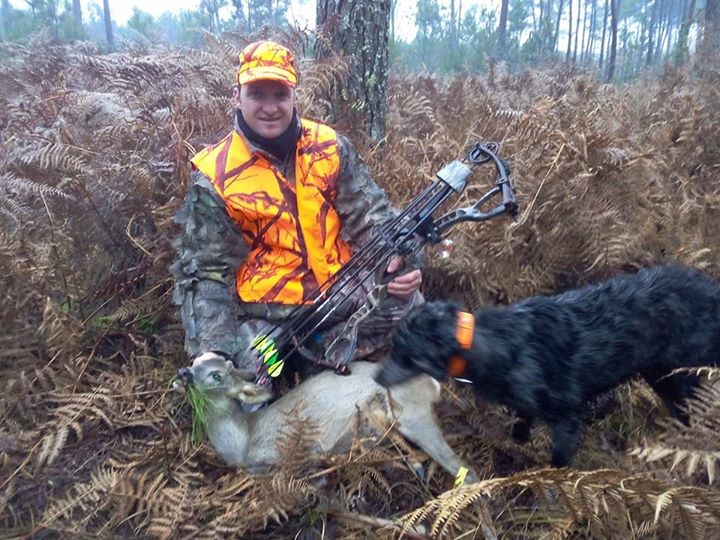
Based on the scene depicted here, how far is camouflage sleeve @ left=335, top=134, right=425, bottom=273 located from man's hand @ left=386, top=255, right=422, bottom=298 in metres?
0.24

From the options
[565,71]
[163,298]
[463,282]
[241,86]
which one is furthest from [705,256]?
[565,71]

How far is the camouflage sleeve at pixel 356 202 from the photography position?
3650mm

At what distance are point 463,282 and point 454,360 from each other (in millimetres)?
1294

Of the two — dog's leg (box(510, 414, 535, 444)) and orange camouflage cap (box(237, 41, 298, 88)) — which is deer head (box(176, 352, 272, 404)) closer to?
dog's leg (box(510, 414, 535, 444))

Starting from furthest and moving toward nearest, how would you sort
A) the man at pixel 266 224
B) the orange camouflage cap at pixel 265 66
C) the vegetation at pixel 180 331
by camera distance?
the man at pixel 266 224
the orange camouflage cap at pixel 265 66
the vegetation at pixel 180 331

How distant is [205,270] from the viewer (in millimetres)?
3402

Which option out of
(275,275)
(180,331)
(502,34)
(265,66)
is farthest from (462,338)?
(502,34)

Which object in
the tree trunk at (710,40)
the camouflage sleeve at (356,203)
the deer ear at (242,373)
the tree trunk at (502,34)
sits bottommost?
the deer ear at (242,373)

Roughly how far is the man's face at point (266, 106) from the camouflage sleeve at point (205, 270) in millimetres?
417

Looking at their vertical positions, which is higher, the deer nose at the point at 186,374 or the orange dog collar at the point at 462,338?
the orange dog collar at the point at 462,338

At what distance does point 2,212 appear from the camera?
3.69 metres

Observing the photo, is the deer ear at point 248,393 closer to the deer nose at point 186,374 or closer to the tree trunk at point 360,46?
the deer nose at point 186,374

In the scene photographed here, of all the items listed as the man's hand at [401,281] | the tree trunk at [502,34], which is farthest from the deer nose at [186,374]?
the tree trunk at [502,34]

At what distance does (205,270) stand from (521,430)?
6.19 ft
